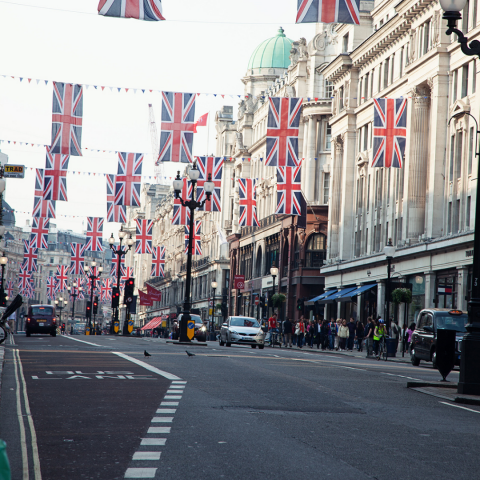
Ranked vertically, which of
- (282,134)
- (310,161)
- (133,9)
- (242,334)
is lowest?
(242,334)

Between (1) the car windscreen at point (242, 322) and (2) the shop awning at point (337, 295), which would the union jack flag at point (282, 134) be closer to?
(1) the car windscreen at point (242, 322)

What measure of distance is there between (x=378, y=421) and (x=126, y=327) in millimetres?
50199

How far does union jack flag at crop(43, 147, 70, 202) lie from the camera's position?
4278 centimetres

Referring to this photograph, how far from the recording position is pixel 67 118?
3688 cm

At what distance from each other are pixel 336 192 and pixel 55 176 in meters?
28.5

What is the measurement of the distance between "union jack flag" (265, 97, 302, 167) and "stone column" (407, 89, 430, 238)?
37.3 ft

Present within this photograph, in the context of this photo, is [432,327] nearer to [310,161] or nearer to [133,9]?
[133,9]

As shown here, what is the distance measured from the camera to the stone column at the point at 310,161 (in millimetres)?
72625

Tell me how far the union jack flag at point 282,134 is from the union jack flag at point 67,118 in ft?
30.9

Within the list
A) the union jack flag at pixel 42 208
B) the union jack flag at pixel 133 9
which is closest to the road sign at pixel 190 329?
the union jack flag at pixel 42 208

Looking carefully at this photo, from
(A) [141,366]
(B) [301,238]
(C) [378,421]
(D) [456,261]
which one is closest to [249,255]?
(B) [301,238]

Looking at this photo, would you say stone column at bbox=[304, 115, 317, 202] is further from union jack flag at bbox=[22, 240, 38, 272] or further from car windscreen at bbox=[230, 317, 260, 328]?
car windscreen at bbox=[230, 317, 260, 328]

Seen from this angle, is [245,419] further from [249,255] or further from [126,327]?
[249,255]

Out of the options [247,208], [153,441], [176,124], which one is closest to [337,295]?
[247,208]
